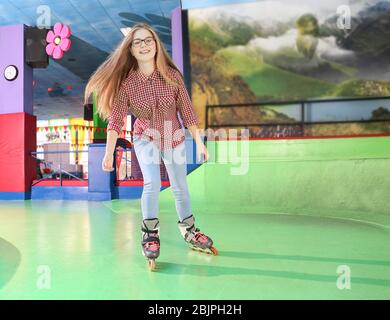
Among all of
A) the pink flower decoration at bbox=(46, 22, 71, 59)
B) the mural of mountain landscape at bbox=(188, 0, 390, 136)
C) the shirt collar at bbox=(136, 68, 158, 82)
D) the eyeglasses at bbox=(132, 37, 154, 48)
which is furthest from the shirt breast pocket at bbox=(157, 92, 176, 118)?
the pink flower decoration at bbox=(46, 22, 71, 59)

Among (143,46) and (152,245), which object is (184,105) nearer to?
(143,46)

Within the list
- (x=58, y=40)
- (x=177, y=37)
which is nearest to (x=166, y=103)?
(x=177, y=37)

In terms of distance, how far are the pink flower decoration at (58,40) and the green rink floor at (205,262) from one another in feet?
13.3

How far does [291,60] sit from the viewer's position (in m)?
6.23

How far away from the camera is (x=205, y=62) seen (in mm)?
6312

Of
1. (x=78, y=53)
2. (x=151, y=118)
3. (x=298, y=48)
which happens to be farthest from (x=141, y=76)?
(x=78, y=53)

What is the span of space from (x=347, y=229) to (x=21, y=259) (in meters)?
2.35

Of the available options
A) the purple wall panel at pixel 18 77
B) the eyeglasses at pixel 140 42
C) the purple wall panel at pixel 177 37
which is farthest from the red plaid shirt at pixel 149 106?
the purple wall panel at pixel 18 77

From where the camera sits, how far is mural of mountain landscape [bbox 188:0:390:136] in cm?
598

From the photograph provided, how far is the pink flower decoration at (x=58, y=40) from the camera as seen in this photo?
6.13m

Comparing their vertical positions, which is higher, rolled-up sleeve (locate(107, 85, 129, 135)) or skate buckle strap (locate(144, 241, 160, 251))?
rolled-up sleeve (locate(107, 85, 129, 135))

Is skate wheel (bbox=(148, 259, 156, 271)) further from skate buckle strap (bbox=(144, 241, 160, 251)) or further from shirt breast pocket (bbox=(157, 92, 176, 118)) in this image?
shirt breast pocket (bbox=(157, 92, 176, 118))

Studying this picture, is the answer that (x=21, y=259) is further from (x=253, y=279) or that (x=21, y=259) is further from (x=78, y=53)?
(x=78, y=53)

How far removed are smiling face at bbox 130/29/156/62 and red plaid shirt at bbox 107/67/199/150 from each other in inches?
3.3
